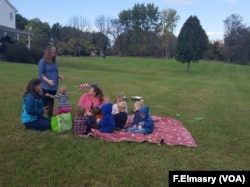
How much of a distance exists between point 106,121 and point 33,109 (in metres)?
1.62

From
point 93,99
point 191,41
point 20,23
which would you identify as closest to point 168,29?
point 20,23

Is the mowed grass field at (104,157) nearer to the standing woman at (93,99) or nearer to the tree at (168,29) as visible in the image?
the standing woman at (93,99)

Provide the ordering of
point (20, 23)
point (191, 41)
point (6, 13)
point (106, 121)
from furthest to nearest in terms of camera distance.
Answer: point (20, 23)
point (6, 13)
point (191, 41)
point (106, 121)

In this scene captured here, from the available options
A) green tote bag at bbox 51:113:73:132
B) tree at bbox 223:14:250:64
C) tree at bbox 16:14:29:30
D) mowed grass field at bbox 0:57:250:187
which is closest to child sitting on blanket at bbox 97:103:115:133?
mowed grass field at bbox 0:57:250:187

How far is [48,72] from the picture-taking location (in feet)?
28.5

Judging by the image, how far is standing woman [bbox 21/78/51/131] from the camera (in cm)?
750

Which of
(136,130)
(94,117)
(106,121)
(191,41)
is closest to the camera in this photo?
(106,121)

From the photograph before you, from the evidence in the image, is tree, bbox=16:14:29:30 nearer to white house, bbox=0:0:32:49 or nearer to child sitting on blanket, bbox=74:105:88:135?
white house, bbox=0:0:32:49

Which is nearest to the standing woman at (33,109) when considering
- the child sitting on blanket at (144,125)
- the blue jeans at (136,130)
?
the blue jeans at (136,130)

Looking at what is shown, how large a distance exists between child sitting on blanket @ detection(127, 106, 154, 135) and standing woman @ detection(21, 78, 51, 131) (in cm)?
200

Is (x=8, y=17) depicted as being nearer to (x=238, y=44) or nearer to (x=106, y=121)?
(x=106, y=121)

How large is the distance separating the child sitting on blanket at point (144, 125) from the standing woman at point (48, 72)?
2.26 metres

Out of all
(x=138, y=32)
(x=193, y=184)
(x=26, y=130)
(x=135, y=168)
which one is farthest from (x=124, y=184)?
(x=138, y=32)

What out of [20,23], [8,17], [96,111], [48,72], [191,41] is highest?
[20,23]
